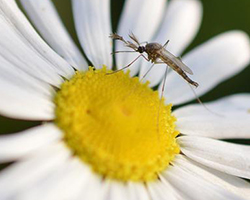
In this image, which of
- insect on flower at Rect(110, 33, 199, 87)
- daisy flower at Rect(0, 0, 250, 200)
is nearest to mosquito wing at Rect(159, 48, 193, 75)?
insect on flower at Rect(110, 33, 199, 87)

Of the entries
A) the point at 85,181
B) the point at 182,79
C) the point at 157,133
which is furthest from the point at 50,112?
the point at 182,79

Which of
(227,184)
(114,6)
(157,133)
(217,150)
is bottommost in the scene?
(227,184)

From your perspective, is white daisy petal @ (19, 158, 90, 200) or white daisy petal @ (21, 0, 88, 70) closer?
white daisy petal @ (19, 158, 90, 200)

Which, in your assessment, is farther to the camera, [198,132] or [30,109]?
[198,132]

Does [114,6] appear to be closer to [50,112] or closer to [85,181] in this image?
[50,112]

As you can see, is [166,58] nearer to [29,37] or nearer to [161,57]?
[161,57]

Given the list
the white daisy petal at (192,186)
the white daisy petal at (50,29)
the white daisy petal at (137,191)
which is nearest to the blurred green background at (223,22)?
the white daisy petal at (50,29)

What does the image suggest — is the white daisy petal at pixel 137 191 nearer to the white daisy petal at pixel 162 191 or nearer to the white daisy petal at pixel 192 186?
the white daisy petal at pixel 162 191

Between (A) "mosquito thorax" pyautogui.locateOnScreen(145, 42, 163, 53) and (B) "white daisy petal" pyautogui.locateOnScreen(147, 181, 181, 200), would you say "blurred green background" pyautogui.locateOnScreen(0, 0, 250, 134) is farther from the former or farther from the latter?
(B) "white daisy petal" pyautogui.locateOnScreen(147, 181, 181, 200)
